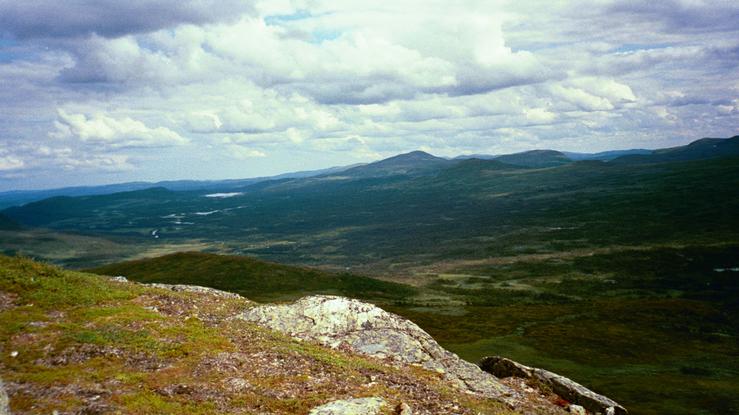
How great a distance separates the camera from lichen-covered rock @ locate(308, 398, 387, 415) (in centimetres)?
1902

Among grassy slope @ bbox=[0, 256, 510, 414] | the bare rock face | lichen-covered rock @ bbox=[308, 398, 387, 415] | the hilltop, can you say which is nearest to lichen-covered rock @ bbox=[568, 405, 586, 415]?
the hilltop

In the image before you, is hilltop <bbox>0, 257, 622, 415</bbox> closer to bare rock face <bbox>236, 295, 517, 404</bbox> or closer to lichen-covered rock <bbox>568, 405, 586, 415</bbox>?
bare rock face <bbox>236, 295, 517, 404</bbox>

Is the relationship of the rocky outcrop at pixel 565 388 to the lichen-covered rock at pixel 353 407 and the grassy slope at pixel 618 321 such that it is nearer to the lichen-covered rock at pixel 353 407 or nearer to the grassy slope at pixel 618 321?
the lichen-covered rock at pixel 353 407

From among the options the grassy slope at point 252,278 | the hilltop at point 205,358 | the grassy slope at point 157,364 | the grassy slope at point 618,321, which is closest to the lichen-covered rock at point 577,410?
the hilltop at point 205,358

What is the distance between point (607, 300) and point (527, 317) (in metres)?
35.8

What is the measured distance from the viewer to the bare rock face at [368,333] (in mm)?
27987

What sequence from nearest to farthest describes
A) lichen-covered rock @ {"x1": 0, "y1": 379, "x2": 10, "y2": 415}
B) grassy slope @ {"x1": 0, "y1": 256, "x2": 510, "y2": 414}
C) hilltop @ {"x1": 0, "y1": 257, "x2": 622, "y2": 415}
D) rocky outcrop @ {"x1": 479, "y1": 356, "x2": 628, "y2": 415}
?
lichen-covered rock @ {"x1": 0, "y1": 379, "x2": 10, "y2": 415}, grassy slope @ {"x1": 0, "y1": 256, "x2": 510, "y2": 414}, hilltop @ {"x1": 0, "y1": 257, "x2": 622, "y2": 415}, rocky outcrop @ {"x1": 479, "y1": 356, "x2": 628, "y2": 415}

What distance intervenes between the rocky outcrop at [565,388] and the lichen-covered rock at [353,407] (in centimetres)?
1377

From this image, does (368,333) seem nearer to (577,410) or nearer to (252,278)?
(577,410)

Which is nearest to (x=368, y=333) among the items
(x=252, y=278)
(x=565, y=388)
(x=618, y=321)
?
(x=565, y=388)

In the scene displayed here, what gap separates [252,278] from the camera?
121 metres

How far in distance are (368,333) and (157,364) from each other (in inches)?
523

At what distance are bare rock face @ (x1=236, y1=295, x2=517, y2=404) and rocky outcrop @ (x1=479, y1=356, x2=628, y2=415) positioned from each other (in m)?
2.56

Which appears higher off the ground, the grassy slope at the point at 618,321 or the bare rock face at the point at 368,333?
the bare rock face at the point at 368,333
